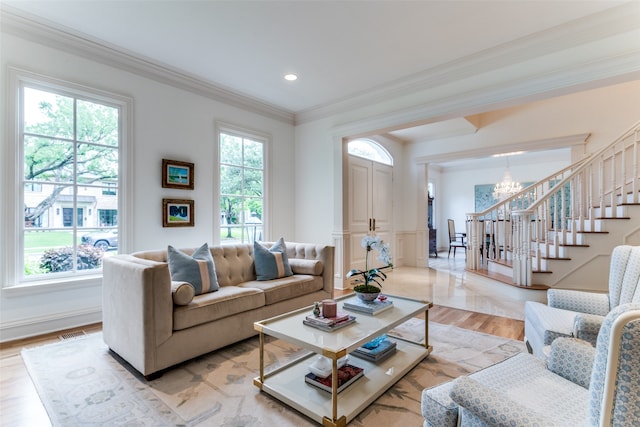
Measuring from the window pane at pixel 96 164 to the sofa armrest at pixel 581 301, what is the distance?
436 centimetres

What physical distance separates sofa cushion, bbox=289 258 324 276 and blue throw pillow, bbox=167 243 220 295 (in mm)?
1034

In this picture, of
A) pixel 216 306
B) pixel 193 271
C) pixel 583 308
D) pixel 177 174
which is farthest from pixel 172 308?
pixel 583 308

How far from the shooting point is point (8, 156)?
8.84 feet

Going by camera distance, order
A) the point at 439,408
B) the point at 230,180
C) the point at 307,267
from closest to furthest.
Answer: the point at 439,408 < the point at 307,267 < the point at 230,180

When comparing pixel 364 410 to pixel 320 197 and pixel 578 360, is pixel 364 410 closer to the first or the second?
pixel 578 360

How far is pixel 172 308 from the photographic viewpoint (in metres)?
2.20

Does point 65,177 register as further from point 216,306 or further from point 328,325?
point 328,325

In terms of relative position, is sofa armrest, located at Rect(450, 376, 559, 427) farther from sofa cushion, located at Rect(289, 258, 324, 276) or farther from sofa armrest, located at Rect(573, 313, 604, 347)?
sofa cushion, located at Rect(289, 258, 324, 276)

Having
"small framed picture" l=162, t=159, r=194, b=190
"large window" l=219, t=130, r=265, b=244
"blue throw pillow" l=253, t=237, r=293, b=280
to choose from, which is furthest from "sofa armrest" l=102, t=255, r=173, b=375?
"large window" l=219, t=130, r=265, b=244

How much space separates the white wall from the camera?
9.03ft

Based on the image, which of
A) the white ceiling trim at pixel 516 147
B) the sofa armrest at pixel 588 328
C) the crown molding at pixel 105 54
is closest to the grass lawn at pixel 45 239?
the crown molding at pixel 105 54

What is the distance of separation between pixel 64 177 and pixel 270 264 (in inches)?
89.2

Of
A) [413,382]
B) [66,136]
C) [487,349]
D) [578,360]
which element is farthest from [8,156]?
[487,349]

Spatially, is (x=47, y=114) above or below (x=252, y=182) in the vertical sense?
above
